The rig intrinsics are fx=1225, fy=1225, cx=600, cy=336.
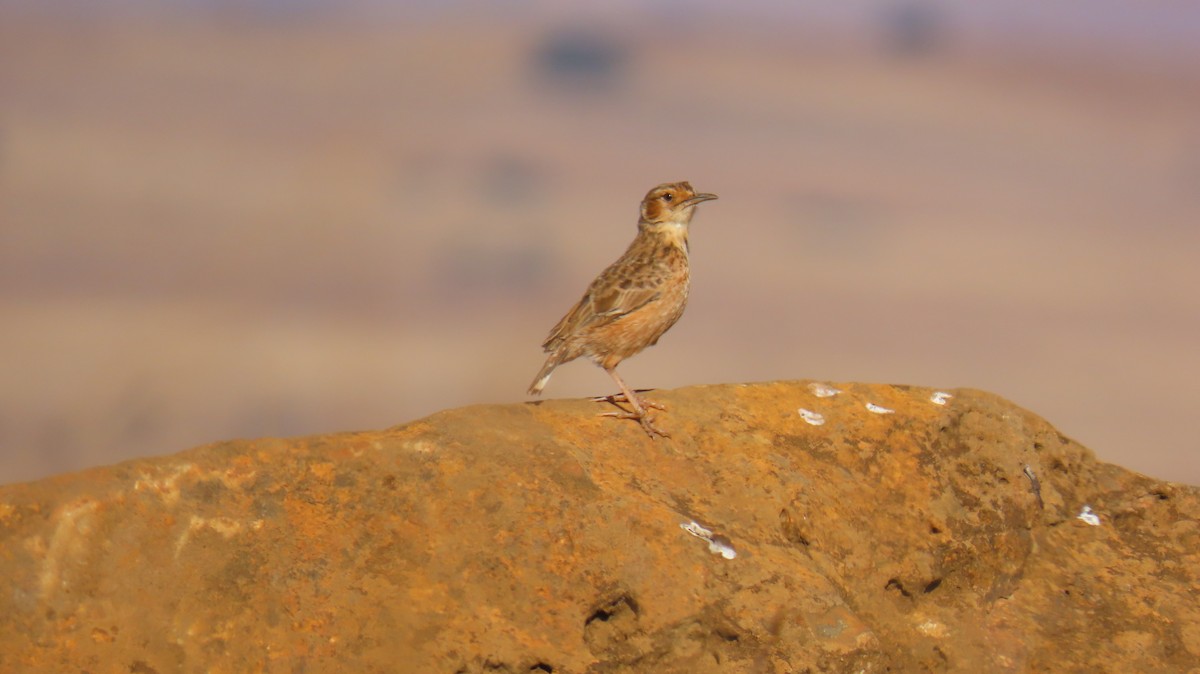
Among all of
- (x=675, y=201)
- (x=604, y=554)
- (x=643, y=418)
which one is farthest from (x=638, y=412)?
(x=675, y=201)

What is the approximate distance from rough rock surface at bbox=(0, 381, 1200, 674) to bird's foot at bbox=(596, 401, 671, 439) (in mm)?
104

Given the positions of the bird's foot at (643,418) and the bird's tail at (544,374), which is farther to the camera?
the bird's tail at (544,374)

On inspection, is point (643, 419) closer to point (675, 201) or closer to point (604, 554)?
point (604, 554)

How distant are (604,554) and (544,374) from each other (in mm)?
3037

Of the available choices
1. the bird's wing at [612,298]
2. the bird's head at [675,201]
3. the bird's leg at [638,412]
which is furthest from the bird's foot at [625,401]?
the bird's head at [675,201]

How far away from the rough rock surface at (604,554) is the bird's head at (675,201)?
2714 millimetres

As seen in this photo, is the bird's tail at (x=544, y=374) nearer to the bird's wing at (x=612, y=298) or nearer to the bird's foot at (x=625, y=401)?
the bird's wing at (x=612, y=298)

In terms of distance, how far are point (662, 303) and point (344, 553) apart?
4.11 meters

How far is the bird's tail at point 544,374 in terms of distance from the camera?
9.44 m

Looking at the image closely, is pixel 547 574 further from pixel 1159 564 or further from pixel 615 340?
pixel 1159 564

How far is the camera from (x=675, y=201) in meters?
10.6

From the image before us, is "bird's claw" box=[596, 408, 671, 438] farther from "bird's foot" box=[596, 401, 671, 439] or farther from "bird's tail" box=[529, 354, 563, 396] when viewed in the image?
"bird's tail" box=[529, 354, 563, 396]

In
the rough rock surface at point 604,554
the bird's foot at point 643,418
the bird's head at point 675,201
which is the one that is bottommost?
the rough rock surface at point 604,554

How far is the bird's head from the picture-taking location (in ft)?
34.9
